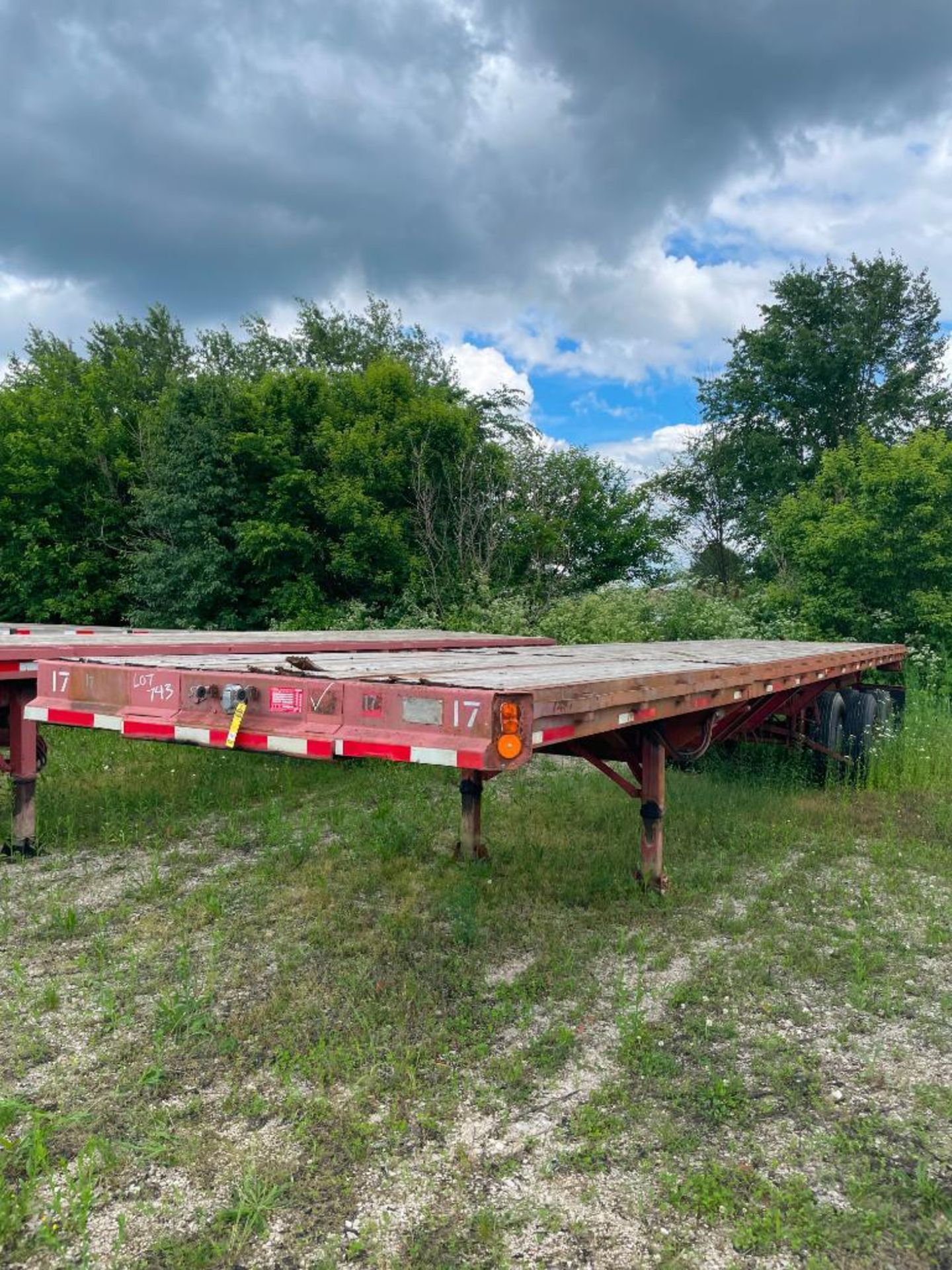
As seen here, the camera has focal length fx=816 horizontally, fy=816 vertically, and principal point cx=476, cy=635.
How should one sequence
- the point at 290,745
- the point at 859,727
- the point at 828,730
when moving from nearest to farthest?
the point at 290,745
the point at 828,730
the point at 859,727

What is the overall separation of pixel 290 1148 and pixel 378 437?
16452 millimetres

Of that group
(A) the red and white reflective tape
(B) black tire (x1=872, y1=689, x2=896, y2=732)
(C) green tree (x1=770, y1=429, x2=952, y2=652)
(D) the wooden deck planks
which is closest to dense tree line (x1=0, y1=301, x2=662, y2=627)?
(C) green tree (x1=770, y1=429, x2=952, y2=652)

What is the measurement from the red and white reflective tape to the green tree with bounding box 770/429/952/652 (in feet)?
40.0

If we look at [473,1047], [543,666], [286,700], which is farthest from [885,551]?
[286,700]

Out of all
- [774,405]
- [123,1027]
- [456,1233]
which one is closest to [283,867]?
[123,1027]

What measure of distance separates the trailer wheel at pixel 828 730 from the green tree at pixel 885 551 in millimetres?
6150

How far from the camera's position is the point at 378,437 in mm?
17875

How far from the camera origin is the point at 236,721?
308 centimetres

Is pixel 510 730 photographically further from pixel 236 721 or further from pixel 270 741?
pixel 236 721

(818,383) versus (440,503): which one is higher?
(818,383)

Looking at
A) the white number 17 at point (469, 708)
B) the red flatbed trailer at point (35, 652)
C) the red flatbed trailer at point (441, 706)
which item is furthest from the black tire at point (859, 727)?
the white number 17 at point (469, 708)

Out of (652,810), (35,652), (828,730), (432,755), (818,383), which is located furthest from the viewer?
(818,383)

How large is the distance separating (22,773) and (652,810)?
13.4 feet

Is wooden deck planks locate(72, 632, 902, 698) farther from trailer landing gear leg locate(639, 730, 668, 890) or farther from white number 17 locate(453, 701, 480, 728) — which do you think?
trailer landing gear leg locate(639, 730, 668, 890)
